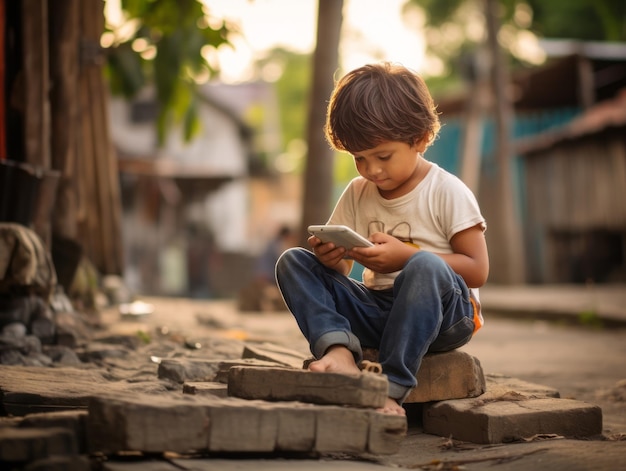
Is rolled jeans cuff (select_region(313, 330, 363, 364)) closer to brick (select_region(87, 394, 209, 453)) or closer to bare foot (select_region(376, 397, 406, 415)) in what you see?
bare foot (select_region(376, 397, 406, 415))

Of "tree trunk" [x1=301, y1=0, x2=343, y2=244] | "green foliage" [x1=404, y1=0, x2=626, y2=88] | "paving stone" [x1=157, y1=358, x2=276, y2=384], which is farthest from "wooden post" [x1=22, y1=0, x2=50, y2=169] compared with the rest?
"green foliage" [x1=404, y1=0, x2=626, y2=88]

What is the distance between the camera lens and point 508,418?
120 inches

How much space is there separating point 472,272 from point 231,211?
30714 mm

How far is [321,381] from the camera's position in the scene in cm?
266

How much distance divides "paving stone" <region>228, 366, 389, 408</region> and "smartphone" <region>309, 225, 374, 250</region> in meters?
0.54

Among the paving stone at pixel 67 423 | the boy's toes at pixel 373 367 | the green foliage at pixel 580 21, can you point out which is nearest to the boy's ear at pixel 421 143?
the boy's toes at pixel 373 367

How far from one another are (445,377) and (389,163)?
83 centimetres

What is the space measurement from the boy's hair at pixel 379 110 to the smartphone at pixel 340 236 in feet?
1.23

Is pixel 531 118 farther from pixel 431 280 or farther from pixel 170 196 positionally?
pixel 431 280

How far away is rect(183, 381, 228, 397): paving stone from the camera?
304cm

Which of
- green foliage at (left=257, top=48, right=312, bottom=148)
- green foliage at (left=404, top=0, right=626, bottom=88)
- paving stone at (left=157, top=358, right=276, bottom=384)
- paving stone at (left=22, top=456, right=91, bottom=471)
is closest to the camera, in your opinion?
paving stone at (left=22, top=456, right=91, bottom=471)

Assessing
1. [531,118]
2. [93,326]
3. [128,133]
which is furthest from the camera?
[128,133]

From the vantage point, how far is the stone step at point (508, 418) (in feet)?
10.00

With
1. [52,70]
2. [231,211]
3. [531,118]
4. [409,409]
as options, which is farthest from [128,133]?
[409,409]
